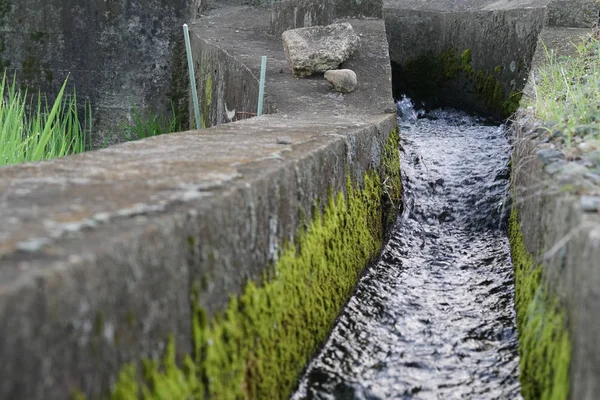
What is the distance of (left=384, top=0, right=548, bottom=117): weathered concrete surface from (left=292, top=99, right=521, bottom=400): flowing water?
5.27 ft

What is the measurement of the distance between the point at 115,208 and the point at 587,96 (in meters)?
3.00

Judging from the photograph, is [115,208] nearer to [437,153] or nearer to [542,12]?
[437,153]

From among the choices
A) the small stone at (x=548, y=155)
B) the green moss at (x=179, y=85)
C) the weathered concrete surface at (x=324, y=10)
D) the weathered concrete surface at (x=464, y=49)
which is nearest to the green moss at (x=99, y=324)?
the small stone at (x=548, y=155)

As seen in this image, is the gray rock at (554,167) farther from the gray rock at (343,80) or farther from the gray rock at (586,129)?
the gray rock at (343,80)

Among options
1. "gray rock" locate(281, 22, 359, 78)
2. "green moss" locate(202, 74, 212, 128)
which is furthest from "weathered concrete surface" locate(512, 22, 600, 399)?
"green moss" locate(202, 74, 212, 128)

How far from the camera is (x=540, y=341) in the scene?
2.28m

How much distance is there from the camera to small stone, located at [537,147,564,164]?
8.98ft

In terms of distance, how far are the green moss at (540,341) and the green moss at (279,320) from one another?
727 mm

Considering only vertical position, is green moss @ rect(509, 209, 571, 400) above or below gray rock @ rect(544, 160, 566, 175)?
below

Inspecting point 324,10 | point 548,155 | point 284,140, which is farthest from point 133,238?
point 324,10

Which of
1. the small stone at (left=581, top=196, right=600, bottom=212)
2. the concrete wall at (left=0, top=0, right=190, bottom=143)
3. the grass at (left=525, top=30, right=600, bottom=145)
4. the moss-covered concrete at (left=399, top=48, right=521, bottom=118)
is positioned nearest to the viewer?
the small stone at (left=581, top=196, right=600, bottom=212)

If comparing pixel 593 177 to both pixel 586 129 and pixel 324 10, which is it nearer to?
pixel 586 129

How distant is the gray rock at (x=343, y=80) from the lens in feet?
16.8

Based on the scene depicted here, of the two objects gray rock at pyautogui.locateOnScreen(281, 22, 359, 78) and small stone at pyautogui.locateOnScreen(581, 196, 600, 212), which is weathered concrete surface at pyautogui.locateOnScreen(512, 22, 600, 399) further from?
gray rock at pyautogui.locateOnScreen(281, 22, 359, 78)
